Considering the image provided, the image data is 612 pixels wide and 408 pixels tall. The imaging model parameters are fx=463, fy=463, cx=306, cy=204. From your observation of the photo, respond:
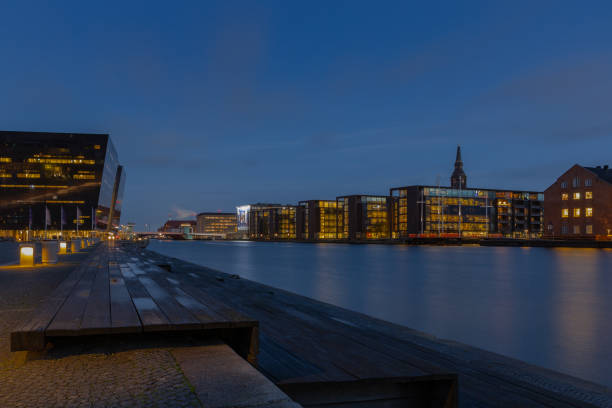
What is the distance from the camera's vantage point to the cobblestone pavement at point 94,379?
3764mm

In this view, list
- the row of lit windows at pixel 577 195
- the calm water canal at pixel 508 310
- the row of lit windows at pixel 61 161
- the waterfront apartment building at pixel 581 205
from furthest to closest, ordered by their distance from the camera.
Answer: the row of lit windows at pixel 61 161 → the row of lit windows at pixel 577 195 → the waterfront apartment building at pixel 581 205 → the calm water canal at pixel 508 310

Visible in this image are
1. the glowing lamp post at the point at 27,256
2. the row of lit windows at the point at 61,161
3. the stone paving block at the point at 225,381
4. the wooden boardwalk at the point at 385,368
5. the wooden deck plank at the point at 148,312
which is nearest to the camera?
the stone paving block at the point at 225,381

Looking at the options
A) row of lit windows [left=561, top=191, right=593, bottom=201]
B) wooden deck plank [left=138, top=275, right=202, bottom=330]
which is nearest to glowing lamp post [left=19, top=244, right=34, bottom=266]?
wooden deck plank [left=138, top=275, right=202, bottom=330]

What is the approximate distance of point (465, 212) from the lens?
170 metres

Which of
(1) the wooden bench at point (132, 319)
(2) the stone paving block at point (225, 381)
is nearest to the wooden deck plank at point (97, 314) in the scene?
(1) the wooden bench at point (132, 319)

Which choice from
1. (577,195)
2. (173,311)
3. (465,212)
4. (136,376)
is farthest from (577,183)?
(136,376)

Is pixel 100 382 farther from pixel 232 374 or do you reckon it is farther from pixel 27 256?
pixel 27 256

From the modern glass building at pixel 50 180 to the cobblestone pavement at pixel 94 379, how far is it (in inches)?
5672

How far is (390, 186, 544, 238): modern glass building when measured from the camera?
164625 millimetres

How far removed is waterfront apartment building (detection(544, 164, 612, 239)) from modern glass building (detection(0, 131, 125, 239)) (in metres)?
124

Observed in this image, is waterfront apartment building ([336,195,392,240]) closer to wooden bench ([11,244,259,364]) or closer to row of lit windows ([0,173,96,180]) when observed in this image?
row of lit windows ([0,173,96,180])

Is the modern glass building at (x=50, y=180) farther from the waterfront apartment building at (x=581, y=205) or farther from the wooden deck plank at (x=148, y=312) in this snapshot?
the wooden deck plank at (x=148, y=312)

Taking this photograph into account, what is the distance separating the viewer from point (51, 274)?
765 inches

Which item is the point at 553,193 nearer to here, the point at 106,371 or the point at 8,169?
the point at 106,371
